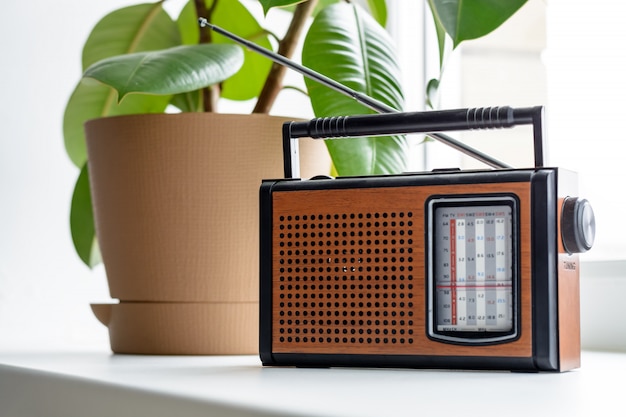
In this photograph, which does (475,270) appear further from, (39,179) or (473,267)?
(39,179)

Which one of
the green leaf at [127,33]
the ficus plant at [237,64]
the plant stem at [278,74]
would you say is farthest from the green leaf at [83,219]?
the plant stem at [278,74]

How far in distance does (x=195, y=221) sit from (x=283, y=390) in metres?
0.40

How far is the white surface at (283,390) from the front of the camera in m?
0.44

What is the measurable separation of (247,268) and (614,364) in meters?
0.36

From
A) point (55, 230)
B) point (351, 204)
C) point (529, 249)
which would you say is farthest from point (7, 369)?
point (55, 230)

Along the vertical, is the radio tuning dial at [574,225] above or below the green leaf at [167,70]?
below

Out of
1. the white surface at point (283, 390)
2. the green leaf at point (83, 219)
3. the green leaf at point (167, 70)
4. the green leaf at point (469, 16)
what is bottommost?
the white surface at point (283, 390)

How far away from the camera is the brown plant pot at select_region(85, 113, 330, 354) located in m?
0.89

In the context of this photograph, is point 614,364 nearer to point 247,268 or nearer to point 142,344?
point 247,268

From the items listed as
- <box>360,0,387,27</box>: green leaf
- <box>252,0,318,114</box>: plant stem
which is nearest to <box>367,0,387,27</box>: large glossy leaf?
<box>360,0,387,27</box>: green leaf

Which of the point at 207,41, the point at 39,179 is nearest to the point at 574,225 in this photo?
the point at 207,41

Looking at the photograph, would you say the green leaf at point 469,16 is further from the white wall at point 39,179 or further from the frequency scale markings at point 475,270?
the white wall at point 39,179

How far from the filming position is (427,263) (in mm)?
656

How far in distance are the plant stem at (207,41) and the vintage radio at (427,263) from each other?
342mm
